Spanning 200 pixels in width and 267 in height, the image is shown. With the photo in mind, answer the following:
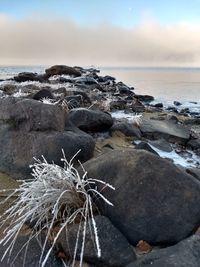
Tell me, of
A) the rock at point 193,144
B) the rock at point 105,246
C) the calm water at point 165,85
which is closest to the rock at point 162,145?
the rock at point 193,144

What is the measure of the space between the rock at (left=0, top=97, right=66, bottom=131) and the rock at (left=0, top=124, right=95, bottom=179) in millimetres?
95

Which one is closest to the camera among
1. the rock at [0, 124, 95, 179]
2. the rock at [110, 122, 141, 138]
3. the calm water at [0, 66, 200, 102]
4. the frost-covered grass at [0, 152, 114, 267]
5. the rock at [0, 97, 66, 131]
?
the frost-covered grass at [0, 152, 114, 267]

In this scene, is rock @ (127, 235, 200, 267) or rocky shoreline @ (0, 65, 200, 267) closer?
rock @ (127, 235, 200, 267)

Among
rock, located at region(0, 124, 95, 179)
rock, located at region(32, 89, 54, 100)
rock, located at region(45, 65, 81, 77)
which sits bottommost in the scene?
rock, located at region(45, 65, 81, 77)

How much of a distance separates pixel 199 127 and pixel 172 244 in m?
8.52

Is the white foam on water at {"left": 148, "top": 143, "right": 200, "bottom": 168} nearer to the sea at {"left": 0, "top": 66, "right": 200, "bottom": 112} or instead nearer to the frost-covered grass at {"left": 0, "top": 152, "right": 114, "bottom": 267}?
the frost-covered grass at {"left": 0, "top": 152, "right": 114, "bottom": 267}

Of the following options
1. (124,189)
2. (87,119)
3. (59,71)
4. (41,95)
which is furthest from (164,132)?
(59,71)

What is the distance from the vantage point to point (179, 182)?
3373 mm

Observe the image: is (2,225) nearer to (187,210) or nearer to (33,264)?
(33,264)

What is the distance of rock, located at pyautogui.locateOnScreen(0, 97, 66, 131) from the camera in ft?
15.5

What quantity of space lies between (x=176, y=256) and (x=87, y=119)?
12.9ft

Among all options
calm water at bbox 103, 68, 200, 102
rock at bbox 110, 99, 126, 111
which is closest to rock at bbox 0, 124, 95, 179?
rock at bbox 110, 99, 126, 111

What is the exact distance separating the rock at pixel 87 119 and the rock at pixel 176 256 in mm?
3639

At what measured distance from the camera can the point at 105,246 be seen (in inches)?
116
